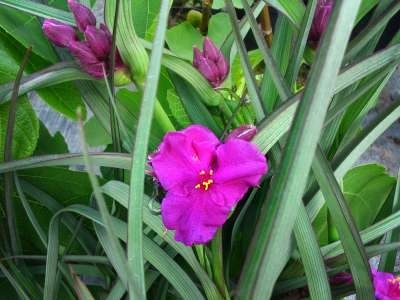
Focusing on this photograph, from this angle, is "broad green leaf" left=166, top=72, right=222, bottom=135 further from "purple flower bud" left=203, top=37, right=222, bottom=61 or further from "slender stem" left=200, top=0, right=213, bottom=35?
"slender stem" left=200, top=0, right=213, bottom=35

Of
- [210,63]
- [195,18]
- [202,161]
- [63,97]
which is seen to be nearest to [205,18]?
[195,18]

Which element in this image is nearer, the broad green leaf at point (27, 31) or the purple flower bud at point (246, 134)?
the purple flower bud at point (246, 134)

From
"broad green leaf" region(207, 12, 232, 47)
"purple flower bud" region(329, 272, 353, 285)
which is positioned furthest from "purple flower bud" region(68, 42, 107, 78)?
"broad green leaf" region(207, 12, 232, 47)

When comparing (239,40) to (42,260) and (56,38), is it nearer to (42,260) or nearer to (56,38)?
(56,38)

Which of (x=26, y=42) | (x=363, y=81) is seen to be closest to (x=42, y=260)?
(x=26, y=42)

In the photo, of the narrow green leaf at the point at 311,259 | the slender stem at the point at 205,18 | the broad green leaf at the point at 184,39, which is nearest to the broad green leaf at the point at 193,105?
the narrow green leaf at the point at 311,259

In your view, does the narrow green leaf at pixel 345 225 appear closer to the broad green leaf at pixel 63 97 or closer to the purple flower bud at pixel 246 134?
the purple flower bud at pixel 246 134
